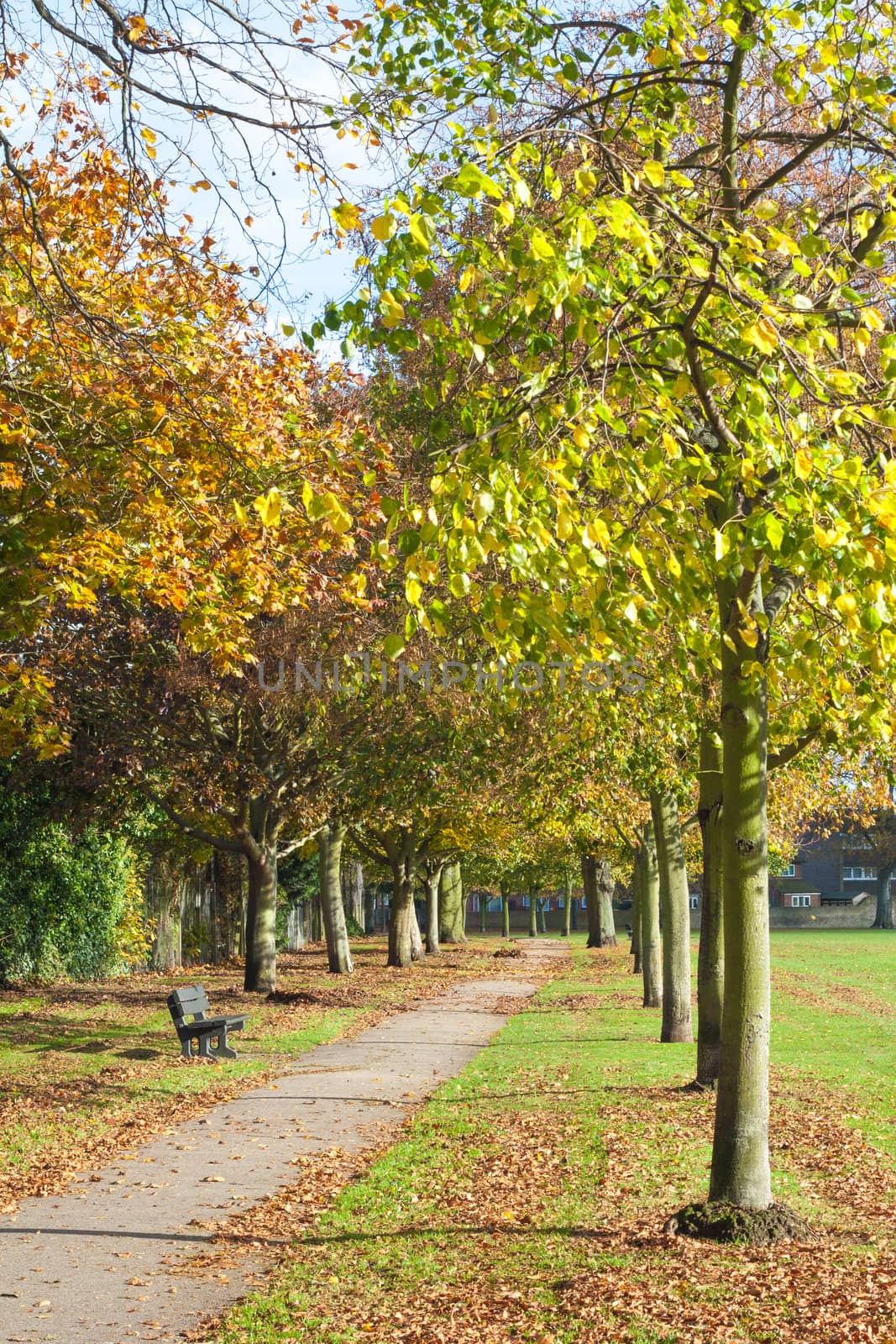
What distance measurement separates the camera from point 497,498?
4.96m

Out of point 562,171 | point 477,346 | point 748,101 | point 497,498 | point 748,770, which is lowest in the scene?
point 748,770

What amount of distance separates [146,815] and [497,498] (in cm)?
2265

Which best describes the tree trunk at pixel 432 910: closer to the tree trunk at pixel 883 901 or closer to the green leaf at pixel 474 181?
the green leaf at pixel 474 181

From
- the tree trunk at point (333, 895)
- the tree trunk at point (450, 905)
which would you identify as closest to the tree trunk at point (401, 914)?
the tree trunk at point (333, 895)

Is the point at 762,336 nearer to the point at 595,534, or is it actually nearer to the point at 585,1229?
the point at 595,534

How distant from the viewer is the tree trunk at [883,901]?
271 feet

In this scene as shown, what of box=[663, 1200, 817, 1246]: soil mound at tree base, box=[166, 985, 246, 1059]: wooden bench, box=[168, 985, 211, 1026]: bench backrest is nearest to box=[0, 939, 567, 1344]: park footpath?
box=[166, 985, 246, 1059]: wooden bench

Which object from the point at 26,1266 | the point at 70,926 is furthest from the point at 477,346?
the point at 70,926

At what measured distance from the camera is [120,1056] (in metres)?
15.0

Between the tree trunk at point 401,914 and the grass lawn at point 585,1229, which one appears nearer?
the grass lawn at point 585,1229

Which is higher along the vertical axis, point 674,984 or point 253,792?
point 253,792

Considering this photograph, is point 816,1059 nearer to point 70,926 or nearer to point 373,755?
point 373,755

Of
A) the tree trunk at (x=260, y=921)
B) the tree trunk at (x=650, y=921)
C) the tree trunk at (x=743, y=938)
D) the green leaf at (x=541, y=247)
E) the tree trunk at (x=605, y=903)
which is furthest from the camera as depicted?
the tree trunk at (x=605, y=903)

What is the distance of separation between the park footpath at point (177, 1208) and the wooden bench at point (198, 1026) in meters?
0.96
